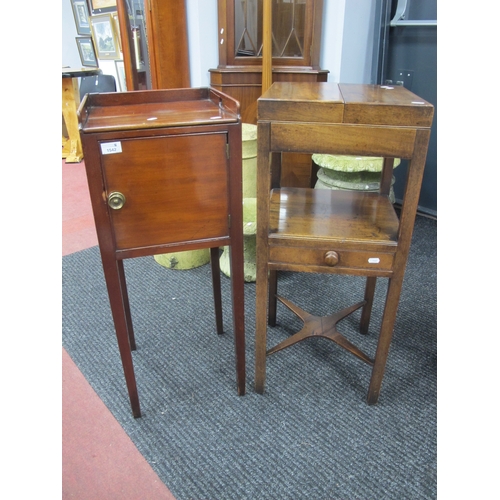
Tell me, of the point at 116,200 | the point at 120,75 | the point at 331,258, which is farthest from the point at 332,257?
the point at 120,75

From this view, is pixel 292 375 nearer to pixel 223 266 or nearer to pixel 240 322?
pixel 240 322

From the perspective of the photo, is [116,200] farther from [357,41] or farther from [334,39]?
[357,41]

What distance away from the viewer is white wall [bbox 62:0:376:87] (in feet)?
7.39

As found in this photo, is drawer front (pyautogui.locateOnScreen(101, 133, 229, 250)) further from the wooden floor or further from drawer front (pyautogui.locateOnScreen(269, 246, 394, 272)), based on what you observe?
the wooden floor

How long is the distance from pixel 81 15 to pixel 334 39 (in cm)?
333

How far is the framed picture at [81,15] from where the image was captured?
4.32m

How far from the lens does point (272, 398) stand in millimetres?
1419

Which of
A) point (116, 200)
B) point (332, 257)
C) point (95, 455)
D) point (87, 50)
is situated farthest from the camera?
point (87, 50)

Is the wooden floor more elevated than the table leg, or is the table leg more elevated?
the table leg

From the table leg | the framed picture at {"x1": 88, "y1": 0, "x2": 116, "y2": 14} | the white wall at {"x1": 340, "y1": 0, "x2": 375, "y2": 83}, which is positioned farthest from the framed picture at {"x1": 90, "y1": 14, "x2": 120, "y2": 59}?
the white wall at {"x1": 340, "y1": 0, "x2": 375, "y2": 83}

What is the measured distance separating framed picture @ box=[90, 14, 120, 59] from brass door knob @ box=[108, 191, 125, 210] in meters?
3.72

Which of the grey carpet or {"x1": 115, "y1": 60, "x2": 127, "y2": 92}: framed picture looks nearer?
the grey carpet

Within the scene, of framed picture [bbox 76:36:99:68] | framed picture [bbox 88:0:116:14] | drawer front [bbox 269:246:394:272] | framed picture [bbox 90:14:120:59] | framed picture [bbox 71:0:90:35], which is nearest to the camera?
drawer front [bbox 269:246:394:272]

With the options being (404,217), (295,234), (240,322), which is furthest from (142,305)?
(404,217)
